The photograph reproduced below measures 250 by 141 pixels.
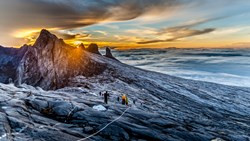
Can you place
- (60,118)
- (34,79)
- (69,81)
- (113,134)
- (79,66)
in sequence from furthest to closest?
1. (34,79)
2. (79,66)
3. (69,81)
4. (60,118)
5. (113,134)

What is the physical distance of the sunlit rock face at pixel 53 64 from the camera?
6575cm

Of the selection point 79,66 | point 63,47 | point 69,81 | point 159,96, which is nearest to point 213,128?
point 159,96

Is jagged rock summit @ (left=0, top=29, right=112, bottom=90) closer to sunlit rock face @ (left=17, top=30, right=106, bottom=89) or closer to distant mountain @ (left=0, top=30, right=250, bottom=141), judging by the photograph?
sunlit rock face @ (left=17, top=30, right=106, bottom=89)

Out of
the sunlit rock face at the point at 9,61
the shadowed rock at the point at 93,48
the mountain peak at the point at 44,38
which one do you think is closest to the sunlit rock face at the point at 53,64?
the mountain peak at the point at 44,38

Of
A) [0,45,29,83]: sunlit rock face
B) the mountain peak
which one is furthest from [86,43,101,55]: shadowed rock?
the mountain peak

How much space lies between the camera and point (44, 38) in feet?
270

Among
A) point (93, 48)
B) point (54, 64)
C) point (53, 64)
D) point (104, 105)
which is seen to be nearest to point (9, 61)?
point (93, 48)

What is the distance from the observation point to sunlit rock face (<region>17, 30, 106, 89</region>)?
65750 millimetres

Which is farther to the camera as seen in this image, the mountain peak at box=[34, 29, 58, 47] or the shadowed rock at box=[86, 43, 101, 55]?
the shadowed rock at box=[86, 43, 101, 55]

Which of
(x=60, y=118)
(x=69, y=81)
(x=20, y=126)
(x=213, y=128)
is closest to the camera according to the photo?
(x=20, y=126)

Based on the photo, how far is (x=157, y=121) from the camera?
30.4 metres

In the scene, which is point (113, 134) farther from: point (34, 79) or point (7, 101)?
point (34, 79)

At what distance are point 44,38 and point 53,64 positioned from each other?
46.8 ft

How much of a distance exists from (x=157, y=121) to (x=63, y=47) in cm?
5445
